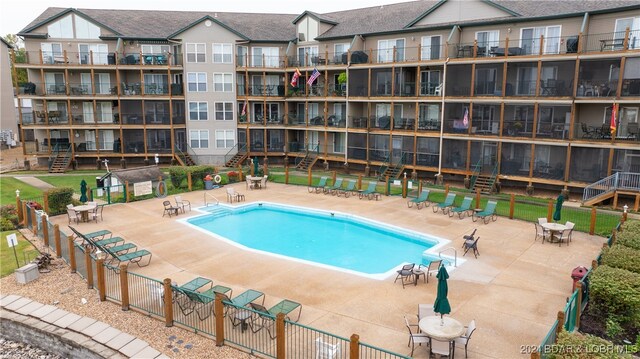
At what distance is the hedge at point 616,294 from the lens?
39.5 ft

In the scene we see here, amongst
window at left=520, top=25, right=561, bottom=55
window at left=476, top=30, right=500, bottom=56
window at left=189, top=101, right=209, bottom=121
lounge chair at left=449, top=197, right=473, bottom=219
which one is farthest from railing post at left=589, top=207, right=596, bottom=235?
window at left=189, top=101, right=209, bottom=121

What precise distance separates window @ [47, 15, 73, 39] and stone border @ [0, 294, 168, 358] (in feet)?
109

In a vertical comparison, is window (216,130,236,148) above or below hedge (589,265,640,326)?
above

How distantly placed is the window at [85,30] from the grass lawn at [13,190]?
13.9m

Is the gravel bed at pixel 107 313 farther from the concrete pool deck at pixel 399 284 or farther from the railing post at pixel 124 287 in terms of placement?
the concrete pool deck at pixel 399 284

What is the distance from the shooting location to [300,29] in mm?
43000

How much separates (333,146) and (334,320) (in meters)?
29.6

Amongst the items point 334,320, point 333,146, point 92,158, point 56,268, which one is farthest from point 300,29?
point 334,320

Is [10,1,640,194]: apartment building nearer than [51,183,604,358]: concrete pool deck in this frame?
No

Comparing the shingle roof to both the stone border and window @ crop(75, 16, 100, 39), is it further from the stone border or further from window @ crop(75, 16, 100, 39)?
the stone border

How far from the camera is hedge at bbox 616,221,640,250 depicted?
15.8 meters

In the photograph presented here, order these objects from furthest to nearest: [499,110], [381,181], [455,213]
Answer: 1. [381,181]
2. [499,110]
3. [455,213]

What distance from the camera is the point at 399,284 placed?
1533 cm

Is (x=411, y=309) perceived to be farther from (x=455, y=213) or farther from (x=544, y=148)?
(x=544, y=148)
